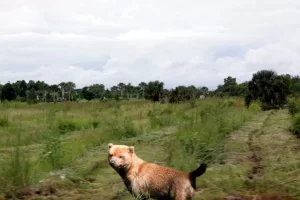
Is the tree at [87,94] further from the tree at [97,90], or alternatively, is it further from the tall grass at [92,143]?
the tall grass at [92,143]

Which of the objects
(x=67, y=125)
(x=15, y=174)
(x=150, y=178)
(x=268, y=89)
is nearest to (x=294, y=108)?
(x=67, y=125)

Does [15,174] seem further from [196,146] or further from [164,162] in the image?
[196,146]

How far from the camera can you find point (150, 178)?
5.29 meters

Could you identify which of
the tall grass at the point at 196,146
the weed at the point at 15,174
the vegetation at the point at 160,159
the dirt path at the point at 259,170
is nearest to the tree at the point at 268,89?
the vegetation at the point at 160,159

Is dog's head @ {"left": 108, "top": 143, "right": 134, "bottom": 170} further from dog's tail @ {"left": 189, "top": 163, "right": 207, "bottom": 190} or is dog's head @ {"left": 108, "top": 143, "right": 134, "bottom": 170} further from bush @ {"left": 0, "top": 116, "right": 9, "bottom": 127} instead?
bush @ {"left": 0, "top": 116, "right": 9, "bottom": 127}

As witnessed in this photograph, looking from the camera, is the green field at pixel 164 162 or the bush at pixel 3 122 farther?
the bush at pixel 3 122

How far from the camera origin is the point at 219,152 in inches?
357

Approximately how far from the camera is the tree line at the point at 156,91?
98.5 ft

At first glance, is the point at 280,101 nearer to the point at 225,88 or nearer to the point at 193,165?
the point at 193,165

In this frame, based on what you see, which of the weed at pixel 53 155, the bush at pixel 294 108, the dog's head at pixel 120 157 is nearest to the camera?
the dog's head at pixel 120 157

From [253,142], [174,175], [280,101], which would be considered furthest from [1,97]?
[174,175]

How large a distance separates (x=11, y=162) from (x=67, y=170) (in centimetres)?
141

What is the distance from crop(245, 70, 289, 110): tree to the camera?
1176 inches

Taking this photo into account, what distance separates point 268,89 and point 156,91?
54.7ft
